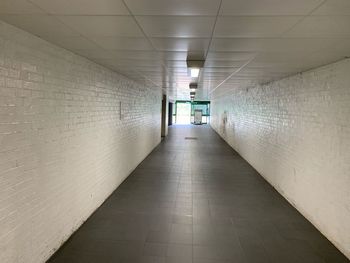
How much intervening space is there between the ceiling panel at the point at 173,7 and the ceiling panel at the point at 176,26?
99 mm

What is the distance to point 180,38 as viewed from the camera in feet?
8.45

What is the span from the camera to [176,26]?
7.23 feet

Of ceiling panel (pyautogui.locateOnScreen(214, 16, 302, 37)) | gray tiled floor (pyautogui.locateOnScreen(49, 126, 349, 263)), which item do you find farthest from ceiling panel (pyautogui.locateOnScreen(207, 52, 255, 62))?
gray tiled floor (pyautogui.locateOnScreen(49, 126, 349, 263))

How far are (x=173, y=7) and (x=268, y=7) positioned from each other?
0.60 m

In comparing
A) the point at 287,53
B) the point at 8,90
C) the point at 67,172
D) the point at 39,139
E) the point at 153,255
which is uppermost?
the point at 287,53

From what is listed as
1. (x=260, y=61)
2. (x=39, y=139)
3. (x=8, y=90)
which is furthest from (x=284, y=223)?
(x=8, y=90)

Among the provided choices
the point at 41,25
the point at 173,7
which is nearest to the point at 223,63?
the point at 173,7

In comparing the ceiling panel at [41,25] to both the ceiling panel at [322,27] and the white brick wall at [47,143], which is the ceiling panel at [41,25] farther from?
the ceiling panel at [322,27]

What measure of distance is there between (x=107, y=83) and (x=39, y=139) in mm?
2272

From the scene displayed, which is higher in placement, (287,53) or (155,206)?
(287,53)

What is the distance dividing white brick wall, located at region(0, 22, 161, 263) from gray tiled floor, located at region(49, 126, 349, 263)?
1.29 feet

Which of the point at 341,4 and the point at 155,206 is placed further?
the point at 155,206

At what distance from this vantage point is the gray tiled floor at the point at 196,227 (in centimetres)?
308

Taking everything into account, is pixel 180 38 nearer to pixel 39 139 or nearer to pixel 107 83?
pixel 39 139
